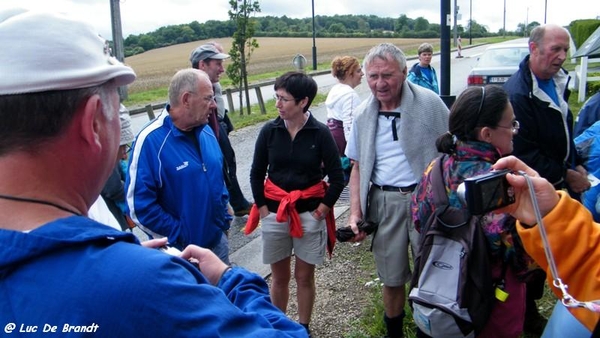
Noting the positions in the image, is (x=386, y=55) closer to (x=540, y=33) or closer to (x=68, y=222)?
(x=540, y=33)

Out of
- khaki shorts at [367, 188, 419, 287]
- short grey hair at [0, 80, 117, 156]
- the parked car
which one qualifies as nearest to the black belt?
khaki shorts at [367, 188, 419, 287]

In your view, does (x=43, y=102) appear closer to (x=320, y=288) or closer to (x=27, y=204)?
(x=27, y=204)

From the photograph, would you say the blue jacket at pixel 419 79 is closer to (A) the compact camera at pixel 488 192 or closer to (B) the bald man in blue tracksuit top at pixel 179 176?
(B) the bald man in blue tracksuit top at pixel 179 176

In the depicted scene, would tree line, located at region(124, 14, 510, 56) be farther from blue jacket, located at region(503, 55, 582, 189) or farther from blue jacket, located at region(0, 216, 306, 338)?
blue jacket, located at region(0, 216, 306, 338)

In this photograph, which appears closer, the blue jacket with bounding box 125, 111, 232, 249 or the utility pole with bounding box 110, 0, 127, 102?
the blue jacket with bounding box 125, 111, 232, 249

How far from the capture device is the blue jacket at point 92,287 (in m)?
0.88

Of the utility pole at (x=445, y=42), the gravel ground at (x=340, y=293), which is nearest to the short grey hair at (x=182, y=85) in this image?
the gravel ground at (x=340, y=293)

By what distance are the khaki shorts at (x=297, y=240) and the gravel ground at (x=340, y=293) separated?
518 mm

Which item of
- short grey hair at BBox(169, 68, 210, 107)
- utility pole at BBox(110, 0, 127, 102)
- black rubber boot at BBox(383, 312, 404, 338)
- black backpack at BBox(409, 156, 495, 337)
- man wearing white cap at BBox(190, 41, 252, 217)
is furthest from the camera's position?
utility pole at BBox(110, 0, 127, 102)

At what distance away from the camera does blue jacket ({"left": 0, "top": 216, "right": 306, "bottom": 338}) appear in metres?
0.88

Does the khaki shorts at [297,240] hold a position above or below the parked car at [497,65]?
below

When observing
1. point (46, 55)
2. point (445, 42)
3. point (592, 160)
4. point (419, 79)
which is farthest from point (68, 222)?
point (419, 79)

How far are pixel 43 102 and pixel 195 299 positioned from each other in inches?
17.9

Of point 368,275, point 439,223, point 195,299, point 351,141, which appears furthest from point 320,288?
point 195,299
